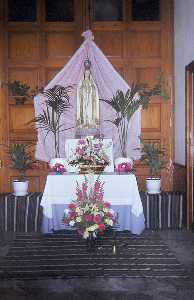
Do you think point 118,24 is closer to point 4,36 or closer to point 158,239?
point 4,36

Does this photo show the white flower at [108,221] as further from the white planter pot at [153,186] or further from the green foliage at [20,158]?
the green foliage at [20,158]

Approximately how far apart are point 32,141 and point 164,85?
2.12 m

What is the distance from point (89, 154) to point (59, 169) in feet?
1.42

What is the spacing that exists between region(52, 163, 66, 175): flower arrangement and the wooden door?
1192 millimetres

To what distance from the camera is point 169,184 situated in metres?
6.89

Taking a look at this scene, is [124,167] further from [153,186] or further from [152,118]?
[152,118]

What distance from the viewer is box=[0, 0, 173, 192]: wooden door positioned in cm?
679

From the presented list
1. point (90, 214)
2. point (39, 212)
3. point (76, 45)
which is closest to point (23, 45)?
point (76, 45)

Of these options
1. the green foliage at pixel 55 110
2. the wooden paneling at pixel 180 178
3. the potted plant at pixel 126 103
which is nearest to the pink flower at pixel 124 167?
the potted plant at pixel 126 103

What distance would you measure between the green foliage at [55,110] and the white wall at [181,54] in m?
1.56

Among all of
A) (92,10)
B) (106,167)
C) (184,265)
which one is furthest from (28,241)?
(92,10)

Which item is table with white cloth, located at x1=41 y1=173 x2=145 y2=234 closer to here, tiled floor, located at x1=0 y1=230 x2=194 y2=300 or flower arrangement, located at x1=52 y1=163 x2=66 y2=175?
flower arrangement, located at x1=52 y1=163 x2=66 y2=175

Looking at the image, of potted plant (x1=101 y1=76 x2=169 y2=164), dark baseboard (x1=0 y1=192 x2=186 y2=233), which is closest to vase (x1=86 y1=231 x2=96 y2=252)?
dark baseboard (x1=0 y1=192 x2=186 y2=233)

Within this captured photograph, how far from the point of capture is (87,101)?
249 inches
